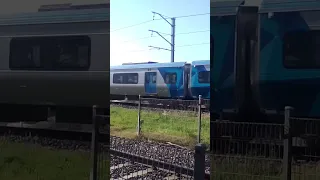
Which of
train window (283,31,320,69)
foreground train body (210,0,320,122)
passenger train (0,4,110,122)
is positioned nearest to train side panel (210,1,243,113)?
foreground train body (210,0,320,122)

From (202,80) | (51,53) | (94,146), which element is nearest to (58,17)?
(51,53)

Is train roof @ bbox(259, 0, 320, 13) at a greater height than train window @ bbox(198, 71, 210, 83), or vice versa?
train roof @ bbox(259, 0, 320, 13)

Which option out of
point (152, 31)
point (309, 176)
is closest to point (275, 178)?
point (309, 176)

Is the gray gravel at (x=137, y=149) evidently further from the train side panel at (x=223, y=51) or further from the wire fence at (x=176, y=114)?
the train side panel at (x=223, y=51)

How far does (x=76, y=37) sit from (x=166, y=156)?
918 millimetres

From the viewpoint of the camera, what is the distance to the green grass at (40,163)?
2764 millimetres

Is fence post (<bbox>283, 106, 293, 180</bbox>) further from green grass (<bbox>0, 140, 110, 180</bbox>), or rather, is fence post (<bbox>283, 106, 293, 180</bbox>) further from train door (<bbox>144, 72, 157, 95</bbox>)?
green grass (<bbox>0, 140, 110, 180</bbox>)

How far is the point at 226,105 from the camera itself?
2299 mm

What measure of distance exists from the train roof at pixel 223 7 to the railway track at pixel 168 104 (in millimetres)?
467

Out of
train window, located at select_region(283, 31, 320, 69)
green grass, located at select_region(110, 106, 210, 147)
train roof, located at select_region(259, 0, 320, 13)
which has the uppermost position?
train roof, located at select_region(259, 0, 320, 13)

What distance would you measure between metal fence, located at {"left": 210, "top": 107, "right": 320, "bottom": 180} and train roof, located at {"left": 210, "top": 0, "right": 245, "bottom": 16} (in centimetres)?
57

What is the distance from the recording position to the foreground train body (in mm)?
2158

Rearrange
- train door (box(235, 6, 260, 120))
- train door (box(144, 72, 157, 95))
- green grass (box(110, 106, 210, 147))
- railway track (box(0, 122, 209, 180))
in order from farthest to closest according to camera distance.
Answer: train door (box(144, 72, 157, 95))
railway track (box(0, 122, 209, 180))
green grass (box(110, 106, 210, 147))
train door (box(235, 6, 260, 120))

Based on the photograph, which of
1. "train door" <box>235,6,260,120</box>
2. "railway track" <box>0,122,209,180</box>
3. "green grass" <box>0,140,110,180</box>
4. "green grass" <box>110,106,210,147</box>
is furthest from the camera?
"green grass" <box>0,140,110,180</box>
